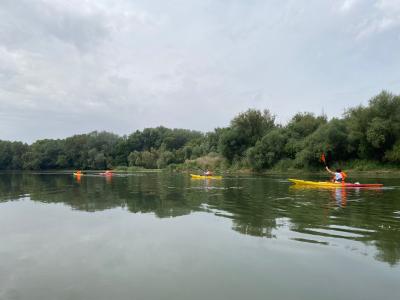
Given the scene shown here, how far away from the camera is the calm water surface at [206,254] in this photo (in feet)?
21.6

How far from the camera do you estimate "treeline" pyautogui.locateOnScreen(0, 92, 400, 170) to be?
47.8 meters

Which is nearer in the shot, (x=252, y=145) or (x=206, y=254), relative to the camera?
(x=206, y=254)

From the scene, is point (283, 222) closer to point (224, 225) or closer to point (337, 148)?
point (224, 225)

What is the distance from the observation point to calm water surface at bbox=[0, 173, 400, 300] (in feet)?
21.6

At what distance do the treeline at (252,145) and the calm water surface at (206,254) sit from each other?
121ft

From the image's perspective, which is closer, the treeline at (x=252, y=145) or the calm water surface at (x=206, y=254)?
the calm water surface at (x=206, y=254)

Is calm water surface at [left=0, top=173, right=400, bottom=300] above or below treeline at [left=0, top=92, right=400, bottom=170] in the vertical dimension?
below

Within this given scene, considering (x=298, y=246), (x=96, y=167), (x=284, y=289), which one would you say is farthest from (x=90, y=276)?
(x=96, y=167)

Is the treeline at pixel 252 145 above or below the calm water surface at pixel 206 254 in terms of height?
above

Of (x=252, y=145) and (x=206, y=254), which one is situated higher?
(x=252, y=145)

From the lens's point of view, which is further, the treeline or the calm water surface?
the treeline

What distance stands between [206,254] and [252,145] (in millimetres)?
61022

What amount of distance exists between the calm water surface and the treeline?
36.8 m

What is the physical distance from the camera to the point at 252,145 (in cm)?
6906
